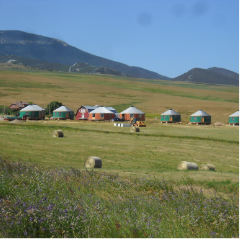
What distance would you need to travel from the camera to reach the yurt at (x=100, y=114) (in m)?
89.7

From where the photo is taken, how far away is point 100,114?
89688 mm

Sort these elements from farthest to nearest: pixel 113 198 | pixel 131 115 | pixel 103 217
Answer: pixel 131 115, pixel 113 198, pixel 103 217

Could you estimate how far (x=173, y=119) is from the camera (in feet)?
299

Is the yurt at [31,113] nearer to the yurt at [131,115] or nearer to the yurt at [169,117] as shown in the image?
the yurt at [131,115]

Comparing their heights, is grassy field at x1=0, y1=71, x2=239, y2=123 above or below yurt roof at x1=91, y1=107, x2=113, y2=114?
above

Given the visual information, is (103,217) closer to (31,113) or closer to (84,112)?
(31,113)

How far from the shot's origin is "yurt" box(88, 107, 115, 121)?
8969cm

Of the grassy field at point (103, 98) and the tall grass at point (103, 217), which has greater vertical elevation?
the grassy field at point (103, 98)

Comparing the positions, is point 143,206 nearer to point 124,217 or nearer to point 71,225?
point 124,217

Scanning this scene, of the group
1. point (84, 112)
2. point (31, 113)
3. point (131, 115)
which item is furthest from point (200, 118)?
point (31, 113)

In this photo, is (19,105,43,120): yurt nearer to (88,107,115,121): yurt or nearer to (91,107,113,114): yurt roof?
(88,107,115,121): yurt

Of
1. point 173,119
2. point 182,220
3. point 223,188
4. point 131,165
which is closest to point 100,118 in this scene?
point 173,119

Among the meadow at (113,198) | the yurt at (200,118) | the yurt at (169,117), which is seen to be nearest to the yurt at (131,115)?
the yurt at (169,117)

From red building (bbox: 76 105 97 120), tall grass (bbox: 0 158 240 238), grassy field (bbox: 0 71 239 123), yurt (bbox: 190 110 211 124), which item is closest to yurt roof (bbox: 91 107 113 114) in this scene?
red building (bbox: 76 105 97 120)
